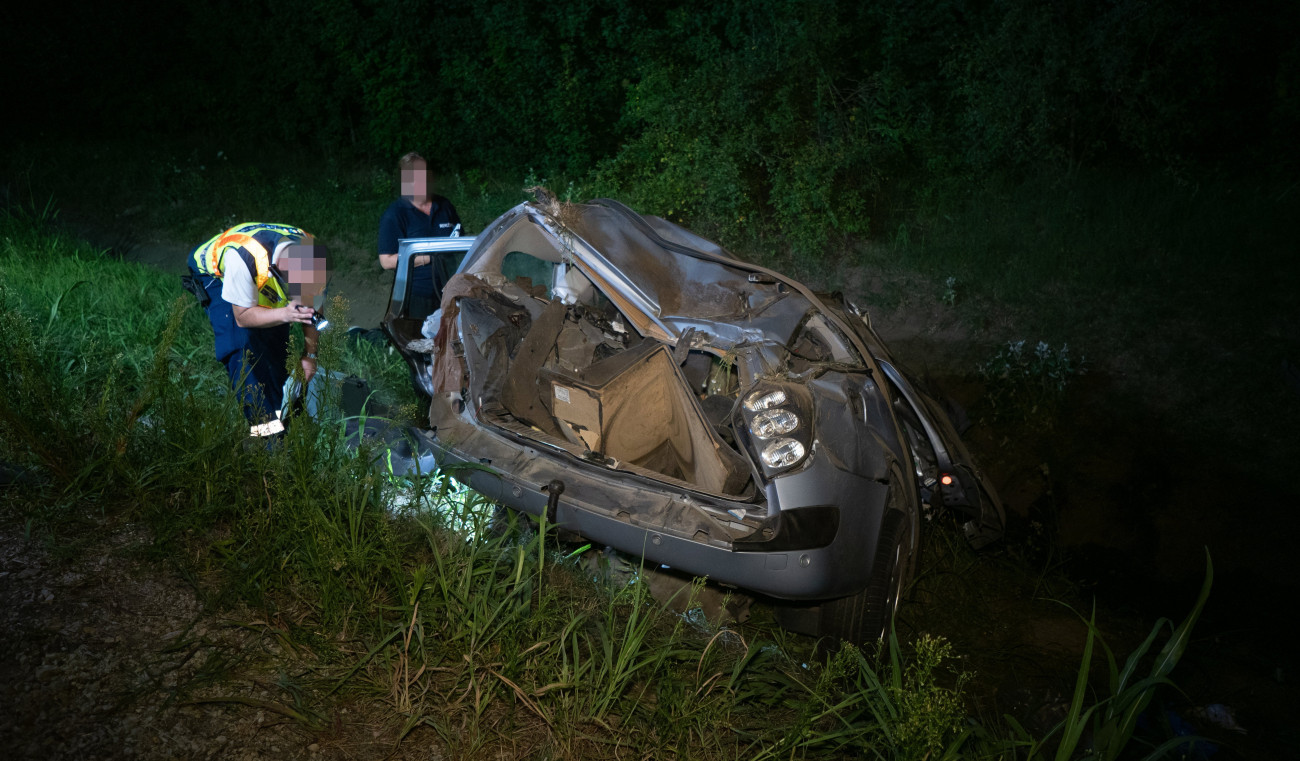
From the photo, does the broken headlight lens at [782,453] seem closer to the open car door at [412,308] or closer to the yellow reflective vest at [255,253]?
the open car door at [412,308]

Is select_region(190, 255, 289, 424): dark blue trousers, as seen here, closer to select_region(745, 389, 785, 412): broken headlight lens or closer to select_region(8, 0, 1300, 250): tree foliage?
select_region(745, 389, 785, 412): broken headlight lens

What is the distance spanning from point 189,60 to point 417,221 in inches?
399

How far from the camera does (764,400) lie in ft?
9.92

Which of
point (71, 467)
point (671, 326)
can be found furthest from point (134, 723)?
point (671, 326)

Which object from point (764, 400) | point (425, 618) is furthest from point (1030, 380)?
point (425, 618)

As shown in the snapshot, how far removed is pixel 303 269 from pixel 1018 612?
3.74m

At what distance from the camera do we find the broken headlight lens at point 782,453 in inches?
113

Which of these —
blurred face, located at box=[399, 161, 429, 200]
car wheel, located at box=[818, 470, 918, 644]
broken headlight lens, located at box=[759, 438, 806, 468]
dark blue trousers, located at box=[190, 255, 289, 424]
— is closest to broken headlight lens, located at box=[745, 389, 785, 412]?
broken headlight lens, located at box=[759, 438, 806, 468]

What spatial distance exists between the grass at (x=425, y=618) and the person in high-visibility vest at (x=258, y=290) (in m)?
0.65

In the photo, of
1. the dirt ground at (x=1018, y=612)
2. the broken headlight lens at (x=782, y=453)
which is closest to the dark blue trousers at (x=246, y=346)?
the dirt ground at (x=1018, y=612)

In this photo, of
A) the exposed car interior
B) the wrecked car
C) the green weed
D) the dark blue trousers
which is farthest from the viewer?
the green weed

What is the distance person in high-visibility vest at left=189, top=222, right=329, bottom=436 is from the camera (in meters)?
3.75

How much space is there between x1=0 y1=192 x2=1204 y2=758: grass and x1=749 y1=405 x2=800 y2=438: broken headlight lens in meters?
0.73

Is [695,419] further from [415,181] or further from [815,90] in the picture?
[815,90]
